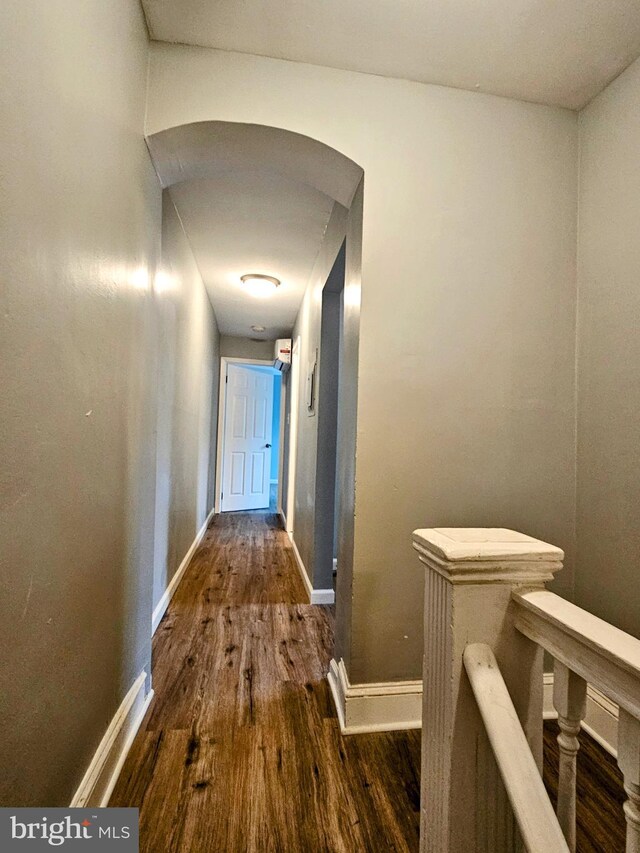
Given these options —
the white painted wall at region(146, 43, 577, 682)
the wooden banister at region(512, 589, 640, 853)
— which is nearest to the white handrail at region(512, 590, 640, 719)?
the wooden banister at region(512, 589, 640, 853)

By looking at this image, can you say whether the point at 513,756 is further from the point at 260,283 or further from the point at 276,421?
the point at 276,421

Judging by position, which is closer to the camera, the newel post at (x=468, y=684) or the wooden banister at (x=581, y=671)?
the wooden banister at (x=581, y=671)

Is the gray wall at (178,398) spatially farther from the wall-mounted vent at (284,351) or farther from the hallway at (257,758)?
the wall-mounted vent at (284,351)

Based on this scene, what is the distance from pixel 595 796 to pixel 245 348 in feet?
17.4

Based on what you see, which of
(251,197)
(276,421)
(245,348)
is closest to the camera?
(251,197)

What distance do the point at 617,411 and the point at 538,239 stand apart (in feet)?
2.49

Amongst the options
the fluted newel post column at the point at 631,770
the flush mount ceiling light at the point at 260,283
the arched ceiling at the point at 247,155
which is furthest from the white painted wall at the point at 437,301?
the flush mount ceiling light at the point at 260,283

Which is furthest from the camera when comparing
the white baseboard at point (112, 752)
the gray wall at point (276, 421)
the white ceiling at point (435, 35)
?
the gray wall at point (276, 421)

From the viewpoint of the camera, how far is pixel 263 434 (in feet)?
19.6

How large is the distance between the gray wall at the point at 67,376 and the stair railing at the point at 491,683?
2.53 ft

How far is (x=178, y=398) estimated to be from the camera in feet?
8.73

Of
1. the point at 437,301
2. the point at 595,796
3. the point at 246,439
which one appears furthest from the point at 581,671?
the point at 246,439

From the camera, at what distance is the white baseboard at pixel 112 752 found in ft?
3.31

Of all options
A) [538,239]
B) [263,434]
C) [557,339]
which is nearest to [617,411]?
[557,339]
